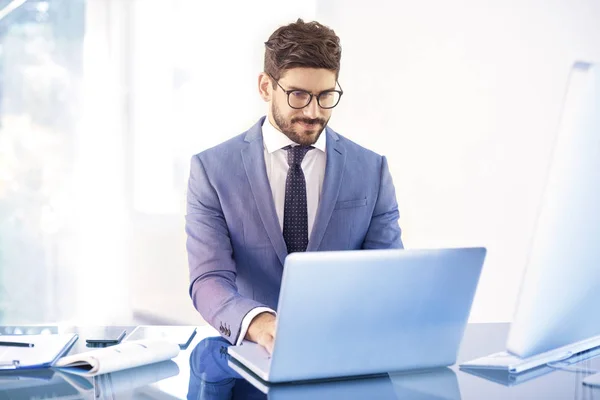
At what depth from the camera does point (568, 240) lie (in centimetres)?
128

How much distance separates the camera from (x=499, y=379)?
155cm

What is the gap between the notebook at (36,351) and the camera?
5.25 ft

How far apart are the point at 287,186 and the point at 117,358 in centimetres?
119

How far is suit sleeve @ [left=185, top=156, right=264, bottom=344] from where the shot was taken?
1910 millimetres

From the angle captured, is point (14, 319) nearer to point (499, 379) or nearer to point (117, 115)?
point (117, 115)

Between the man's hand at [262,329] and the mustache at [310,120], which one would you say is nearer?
the man's hand at [262,329]

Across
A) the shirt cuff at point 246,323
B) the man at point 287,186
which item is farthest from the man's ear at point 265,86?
the shirt cuff at point 246,323

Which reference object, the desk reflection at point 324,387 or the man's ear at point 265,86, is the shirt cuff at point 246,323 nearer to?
the desk reflection at point 324,387

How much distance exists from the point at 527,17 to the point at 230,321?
169 inches

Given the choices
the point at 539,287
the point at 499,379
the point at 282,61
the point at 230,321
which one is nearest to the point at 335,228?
the point at 282,61

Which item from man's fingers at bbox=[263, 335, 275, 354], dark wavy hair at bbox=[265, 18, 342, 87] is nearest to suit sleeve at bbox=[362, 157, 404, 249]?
dark wavy hair at bbox=[265, 18, 342, 87]

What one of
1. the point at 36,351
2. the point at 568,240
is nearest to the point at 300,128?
the point at 36,351

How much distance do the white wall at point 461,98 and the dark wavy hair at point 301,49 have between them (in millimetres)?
2739

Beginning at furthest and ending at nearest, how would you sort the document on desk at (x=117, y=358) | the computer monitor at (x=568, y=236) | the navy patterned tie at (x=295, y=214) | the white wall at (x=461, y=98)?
the white wall at (x=461, y=98), the navy patterned tie at (x=295, y=214), the document on desk at (x=117, y=358), the computer monitor at (x=568, y=236)
